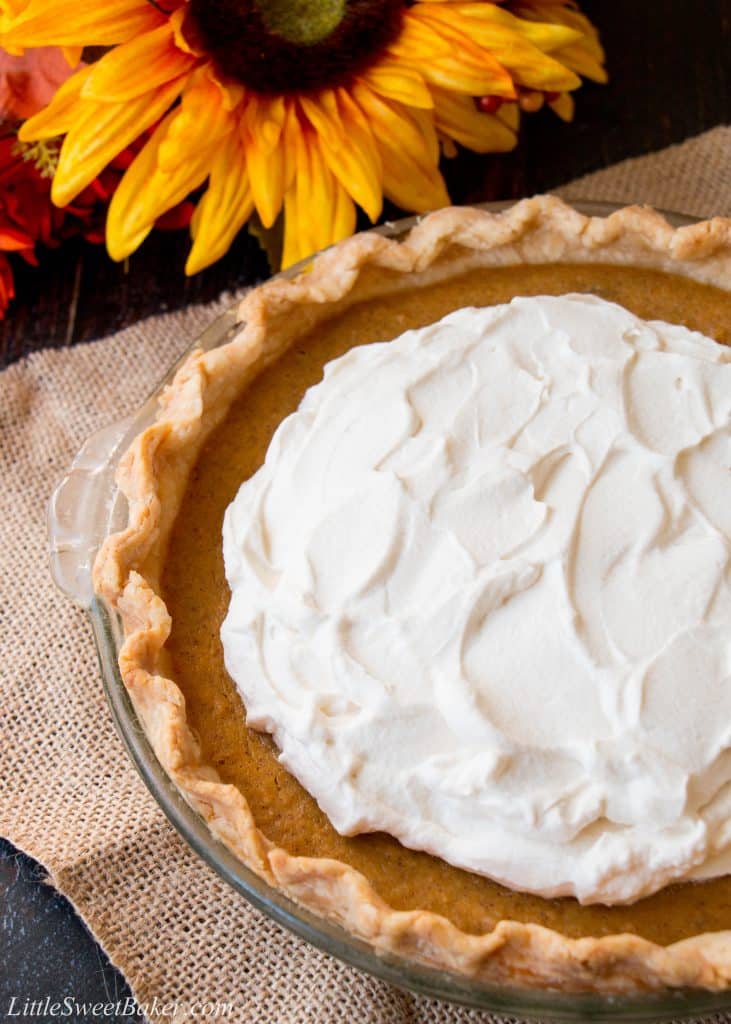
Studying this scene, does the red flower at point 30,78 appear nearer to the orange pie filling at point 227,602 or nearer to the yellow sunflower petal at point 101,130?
the yellow sunflower petal at point 101,130

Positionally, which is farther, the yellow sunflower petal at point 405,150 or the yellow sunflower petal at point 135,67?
the yellow sunflower petal at point 405,150

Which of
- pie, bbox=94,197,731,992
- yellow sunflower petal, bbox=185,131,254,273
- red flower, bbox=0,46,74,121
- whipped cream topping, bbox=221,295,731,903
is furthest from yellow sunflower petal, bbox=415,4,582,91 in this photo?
red flower, bbox=0,46,74,121

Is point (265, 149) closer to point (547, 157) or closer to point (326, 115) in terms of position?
point (326, 115)

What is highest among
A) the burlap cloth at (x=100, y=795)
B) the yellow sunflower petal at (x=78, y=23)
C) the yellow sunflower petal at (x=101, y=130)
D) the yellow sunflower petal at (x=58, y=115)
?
the yellow sunflower petal at (x=78, y=23)

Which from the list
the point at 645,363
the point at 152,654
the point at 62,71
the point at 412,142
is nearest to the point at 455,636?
the point at 152,654

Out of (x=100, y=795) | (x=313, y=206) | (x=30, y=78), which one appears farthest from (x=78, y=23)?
(x=100, y=795)

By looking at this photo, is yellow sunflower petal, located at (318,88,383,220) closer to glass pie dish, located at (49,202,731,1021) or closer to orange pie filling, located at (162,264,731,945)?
glass pie dish, located at (49,202,731,1021)

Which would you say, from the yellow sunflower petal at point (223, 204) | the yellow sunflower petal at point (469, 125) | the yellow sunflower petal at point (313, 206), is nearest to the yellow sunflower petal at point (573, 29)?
the yellow sunflower petal at point (469, 125)
